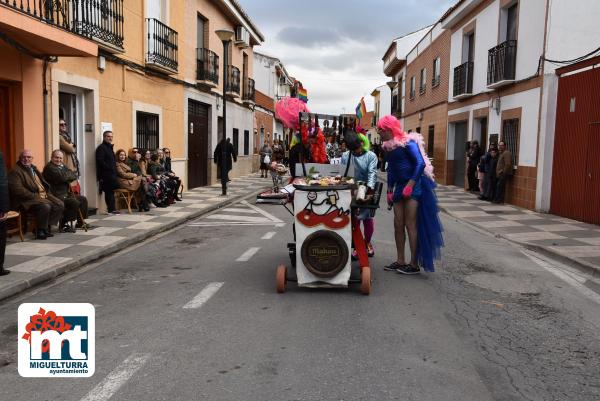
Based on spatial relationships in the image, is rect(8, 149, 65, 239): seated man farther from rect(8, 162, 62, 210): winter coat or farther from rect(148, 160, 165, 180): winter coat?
rect(148, 160, 165, 180): winter coat

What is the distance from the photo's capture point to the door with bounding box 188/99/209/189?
1936 centimetres

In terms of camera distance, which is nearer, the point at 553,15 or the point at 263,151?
the point at 553,15

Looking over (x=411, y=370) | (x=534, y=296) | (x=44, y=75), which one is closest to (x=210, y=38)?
(x=44, y=75)

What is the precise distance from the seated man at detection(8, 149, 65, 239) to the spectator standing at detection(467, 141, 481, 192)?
44.4ft

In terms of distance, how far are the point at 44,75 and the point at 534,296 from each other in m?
8.81

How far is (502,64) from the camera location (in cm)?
1583

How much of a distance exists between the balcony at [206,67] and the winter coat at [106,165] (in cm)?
813

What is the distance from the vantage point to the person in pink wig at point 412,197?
6.47m

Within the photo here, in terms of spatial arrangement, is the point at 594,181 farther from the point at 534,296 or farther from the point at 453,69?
the point at 453,69

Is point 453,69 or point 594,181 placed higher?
point 453,69

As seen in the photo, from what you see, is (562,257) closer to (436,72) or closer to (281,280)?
(281,280)

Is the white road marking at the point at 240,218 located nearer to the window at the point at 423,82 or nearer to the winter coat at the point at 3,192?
the winter coat at the point at 3,192

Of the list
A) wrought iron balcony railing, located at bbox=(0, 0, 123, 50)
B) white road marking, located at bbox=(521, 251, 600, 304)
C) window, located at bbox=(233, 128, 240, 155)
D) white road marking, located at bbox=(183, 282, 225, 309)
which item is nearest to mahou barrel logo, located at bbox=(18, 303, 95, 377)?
white road marking, located at bbox=(183, 282, 225, 309)

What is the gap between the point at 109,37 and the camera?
12.2 m
